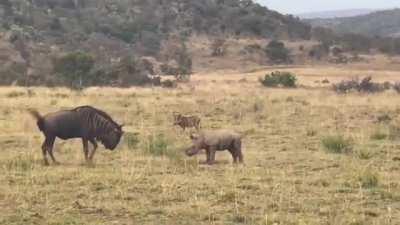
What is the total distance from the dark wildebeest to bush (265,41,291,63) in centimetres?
5821

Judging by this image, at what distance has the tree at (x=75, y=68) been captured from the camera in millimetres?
45719

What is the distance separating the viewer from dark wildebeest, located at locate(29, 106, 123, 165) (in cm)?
1500

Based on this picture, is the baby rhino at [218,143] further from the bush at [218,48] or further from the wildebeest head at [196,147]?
the bush at [218,48]

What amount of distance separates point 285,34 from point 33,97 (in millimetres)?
58113

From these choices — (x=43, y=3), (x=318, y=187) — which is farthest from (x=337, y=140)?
(x=43, y=3)

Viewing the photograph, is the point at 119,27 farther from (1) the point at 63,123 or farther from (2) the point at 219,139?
(1) the point at 63,123

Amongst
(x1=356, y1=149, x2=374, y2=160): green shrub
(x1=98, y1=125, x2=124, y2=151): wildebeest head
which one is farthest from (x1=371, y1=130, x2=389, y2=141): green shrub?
(x1=98, y1=125, x2=124, y2=151): wildebeest head

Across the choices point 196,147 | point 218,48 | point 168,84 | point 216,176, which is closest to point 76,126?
point 196,147

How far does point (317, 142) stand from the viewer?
773 inches

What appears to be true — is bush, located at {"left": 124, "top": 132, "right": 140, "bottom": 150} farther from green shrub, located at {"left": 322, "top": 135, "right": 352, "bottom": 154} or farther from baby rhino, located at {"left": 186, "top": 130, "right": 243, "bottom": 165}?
green shrub, located at {"left": 322, "top": 135, "right": 352, "bottom": 154}

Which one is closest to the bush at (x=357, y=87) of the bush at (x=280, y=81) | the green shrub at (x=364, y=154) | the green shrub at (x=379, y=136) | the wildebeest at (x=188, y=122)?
the bush at (x=280, y=81)

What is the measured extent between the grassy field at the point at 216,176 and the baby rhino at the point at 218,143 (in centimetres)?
33

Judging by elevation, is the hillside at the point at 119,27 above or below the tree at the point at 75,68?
above

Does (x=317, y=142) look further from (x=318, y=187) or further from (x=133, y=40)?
(x=133, y=40)
